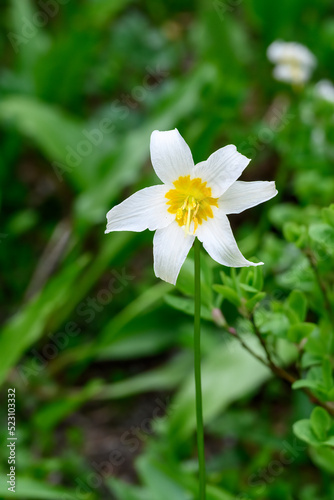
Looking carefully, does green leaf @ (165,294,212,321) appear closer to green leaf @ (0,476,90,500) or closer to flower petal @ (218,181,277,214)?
flower petal @ (218,181,277,214)

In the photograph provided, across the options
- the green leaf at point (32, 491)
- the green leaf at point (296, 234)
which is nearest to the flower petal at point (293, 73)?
the green leaf at point (296, 234)

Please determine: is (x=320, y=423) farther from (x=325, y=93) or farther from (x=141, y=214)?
(x=325, y=93)

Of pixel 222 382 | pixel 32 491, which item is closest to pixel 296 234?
pixel 222 382

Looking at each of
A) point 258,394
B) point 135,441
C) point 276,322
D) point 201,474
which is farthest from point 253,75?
point 201,474

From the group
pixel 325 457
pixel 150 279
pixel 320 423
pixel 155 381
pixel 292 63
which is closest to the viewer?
pixel 320 423

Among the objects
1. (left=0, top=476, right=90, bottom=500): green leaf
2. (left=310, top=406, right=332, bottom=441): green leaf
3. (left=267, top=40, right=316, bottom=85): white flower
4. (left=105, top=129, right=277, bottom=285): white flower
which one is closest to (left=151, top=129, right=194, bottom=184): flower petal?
(left=105, top=129, right=277, bottom=285): white flower

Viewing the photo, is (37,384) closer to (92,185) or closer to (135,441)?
(135,441)
